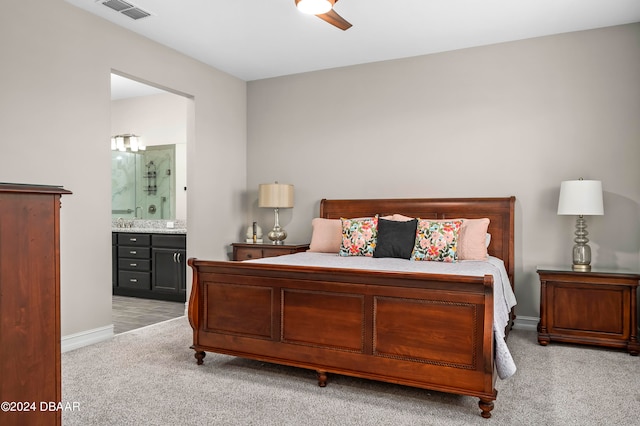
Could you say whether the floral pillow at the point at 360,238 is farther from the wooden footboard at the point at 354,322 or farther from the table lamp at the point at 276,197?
the wooden footboard at the point at 354,322

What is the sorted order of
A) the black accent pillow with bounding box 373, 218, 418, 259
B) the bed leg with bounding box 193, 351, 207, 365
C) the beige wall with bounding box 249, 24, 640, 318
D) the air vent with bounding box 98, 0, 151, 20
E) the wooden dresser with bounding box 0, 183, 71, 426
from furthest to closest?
the beige wall with bounding box 249, 24, 640, 318 → the black accent pillow with bounding box 373, 218, 418, 259 → the air vent with bounding box 98, 0, 151, 20 → the bed leg with bounding box 193, 351, 207, 365 → the wooden dresser with bounding box 0, 183, 71, 426

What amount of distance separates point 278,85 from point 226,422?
4.22 meters

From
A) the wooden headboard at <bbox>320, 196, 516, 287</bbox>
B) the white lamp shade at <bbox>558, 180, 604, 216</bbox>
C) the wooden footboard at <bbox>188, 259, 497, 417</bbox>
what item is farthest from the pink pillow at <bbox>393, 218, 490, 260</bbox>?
the wooden footboard at <bbox>188, 259, 497, 417</bbox>

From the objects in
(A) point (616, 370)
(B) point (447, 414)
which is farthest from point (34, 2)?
(A) point (616, 370)

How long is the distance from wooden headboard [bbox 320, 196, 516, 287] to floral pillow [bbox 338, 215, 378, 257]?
594 mm

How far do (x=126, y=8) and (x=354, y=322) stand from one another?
3055mm

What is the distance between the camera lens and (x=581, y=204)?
392 centimetres

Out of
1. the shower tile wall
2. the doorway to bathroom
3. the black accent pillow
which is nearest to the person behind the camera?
the black accent pillow

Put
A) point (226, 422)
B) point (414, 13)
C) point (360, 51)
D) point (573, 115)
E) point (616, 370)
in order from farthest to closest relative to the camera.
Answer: point (360, 51)
point (573, 115)
point (414, 13)
point (616, 370)
point (226, 422)

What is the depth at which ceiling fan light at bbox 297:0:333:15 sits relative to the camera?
9.51ft

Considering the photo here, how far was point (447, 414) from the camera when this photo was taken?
8.41 feet

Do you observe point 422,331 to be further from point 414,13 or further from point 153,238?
point 153,238

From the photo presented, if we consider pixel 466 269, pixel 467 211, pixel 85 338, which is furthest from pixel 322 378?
pixel 467 211

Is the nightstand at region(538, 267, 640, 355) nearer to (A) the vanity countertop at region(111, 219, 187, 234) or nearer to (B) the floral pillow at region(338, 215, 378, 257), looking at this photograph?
(B) the floral pillow at region(338, 215, 378, 257)
